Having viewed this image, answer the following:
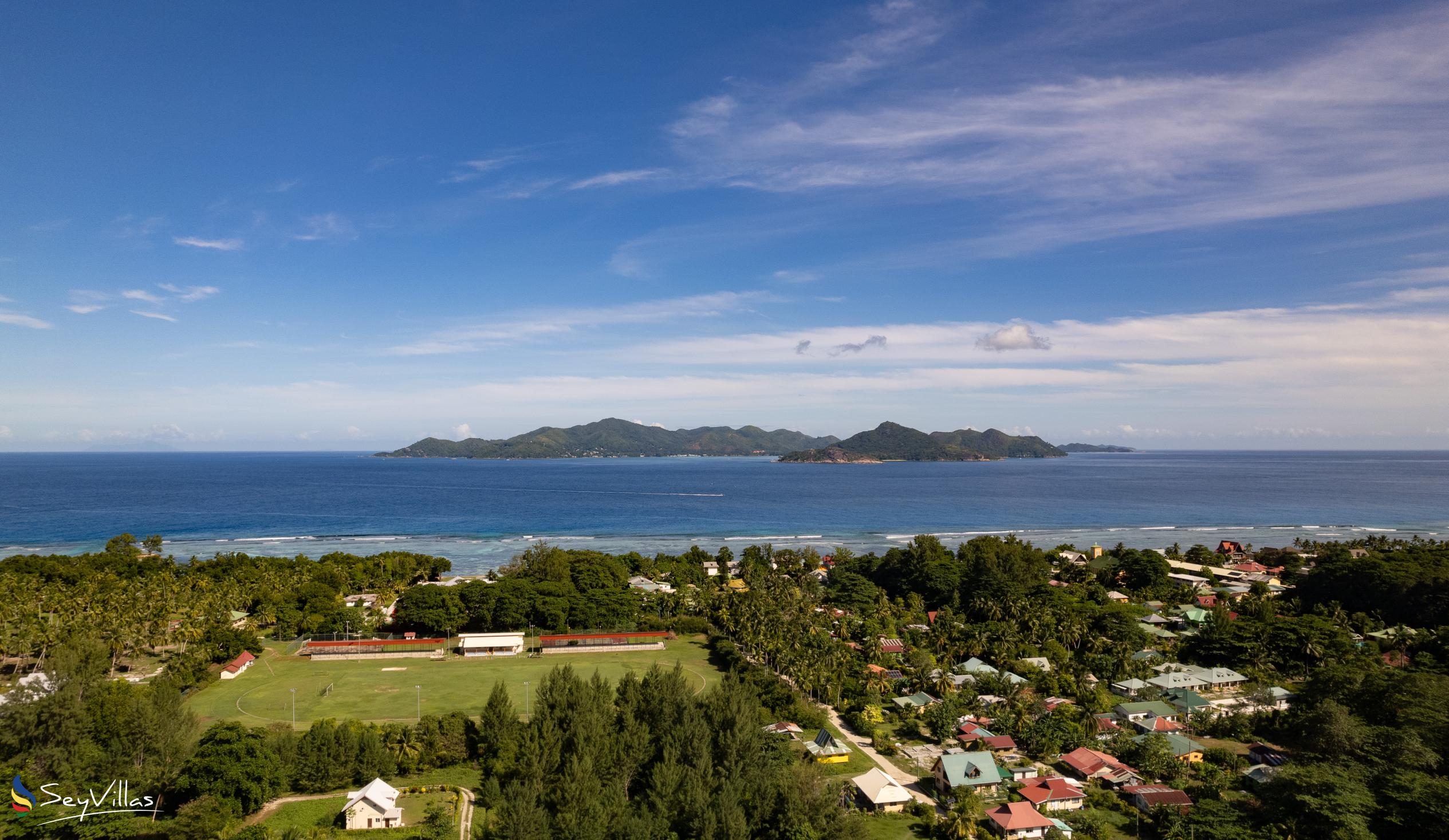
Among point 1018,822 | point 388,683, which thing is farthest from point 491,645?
point 1018,822

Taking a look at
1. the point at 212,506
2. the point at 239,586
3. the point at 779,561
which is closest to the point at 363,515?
the point at 212,506

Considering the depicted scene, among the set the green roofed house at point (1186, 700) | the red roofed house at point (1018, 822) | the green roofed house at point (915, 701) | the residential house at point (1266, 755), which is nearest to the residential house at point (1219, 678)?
the green roofed house at point (1186, 700)

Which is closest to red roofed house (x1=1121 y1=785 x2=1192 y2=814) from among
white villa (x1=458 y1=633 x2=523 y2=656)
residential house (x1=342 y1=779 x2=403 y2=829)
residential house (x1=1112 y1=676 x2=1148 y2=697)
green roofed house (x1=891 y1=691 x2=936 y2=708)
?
green roofed house (x1=891 y1=691 x2=936 y2=708)

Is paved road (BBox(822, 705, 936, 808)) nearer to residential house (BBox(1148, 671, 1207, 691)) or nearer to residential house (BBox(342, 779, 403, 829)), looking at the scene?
residential house (BBox(1148, 671, 1207, 691))

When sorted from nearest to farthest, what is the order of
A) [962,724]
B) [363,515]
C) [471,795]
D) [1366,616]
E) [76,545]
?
[471,795], [962,724], [1366,616], [76,545], [363,515]

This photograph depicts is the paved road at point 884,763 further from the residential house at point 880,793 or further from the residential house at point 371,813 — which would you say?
the residential house at point 371,813

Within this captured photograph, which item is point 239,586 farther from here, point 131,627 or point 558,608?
point 558,608

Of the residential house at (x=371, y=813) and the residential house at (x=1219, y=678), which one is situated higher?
the residential house at (x=371, y=813)
